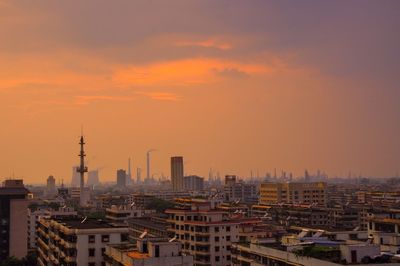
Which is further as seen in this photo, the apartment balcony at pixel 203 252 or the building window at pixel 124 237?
the apartment balcony at pixel 203 252

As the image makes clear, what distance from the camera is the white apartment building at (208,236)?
57719mm

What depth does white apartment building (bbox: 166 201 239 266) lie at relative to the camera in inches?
2272

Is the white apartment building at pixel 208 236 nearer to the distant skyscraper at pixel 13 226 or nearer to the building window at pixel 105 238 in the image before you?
the building window at pixel 105 238

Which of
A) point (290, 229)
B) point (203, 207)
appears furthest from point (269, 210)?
point (203, 207)

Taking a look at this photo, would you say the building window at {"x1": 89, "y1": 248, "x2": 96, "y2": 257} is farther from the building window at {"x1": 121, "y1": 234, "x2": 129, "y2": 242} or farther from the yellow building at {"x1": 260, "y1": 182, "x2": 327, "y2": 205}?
the yellow building at {"x1": 260, "y1": 182, "x2": 327, "y2": 205}

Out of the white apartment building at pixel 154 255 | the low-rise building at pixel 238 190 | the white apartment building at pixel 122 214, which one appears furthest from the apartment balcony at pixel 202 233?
the low-rise building at pixel 238 190

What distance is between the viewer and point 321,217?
3757 inches

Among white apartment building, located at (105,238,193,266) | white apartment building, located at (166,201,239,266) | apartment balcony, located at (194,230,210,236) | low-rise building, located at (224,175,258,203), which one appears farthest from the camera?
low-rise building, located at (224,175,258,203)

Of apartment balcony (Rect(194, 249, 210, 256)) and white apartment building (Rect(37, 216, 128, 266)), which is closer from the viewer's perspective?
white apartment building (Rect(37, 216, 128, 266))

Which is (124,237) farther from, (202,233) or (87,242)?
(202,233)

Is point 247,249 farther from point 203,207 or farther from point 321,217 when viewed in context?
point 321,217

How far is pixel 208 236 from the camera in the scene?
5784 centimetres

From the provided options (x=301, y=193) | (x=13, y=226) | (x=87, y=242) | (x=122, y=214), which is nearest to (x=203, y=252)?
(x=87, y=242)

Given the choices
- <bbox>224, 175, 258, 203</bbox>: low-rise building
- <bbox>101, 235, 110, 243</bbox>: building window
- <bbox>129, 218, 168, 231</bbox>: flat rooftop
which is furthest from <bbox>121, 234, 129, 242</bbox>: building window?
<bbox>224, 175, 258, 203</bbox>: low-rise building
